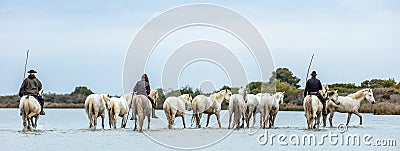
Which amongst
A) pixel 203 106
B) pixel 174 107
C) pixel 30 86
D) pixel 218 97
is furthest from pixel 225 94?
pixel 30 86

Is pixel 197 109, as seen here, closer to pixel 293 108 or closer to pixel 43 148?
pixel 43 148

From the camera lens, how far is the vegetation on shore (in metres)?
38.4

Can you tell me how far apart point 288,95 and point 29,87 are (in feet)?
107

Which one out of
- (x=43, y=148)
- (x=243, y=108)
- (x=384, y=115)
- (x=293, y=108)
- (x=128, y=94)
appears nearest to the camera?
(x=43, y=148)

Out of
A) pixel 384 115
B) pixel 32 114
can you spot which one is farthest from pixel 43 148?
pixel 384 115

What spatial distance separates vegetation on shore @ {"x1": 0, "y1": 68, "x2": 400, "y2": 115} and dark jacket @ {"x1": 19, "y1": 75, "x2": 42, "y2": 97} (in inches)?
550

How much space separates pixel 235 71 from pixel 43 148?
882 centimetres

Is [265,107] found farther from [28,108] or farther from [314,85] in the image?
[28,108]

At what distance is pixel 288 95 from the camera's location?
169ft

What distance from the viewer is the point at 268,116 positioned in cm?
2331

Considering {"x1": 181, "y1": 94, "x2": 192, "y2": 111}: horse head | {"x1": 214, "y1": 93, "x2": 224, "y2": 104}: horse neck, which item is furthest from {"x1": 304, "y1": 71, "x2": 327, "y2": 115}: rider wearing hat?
{"x1": 181, "y1": 94, "x2": 192, "y2": 111}: horse head

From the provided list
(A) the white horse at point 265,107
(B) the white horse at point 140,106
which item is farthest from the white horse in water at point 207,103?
(B) the white horse at point 140,106

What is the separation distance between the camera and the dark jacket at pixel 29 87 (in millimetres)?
20812

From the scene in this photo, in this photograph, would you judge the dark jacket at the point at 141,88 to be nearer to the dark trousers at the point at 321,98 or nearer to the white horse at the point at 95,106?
the white horse at the point at 95,106
